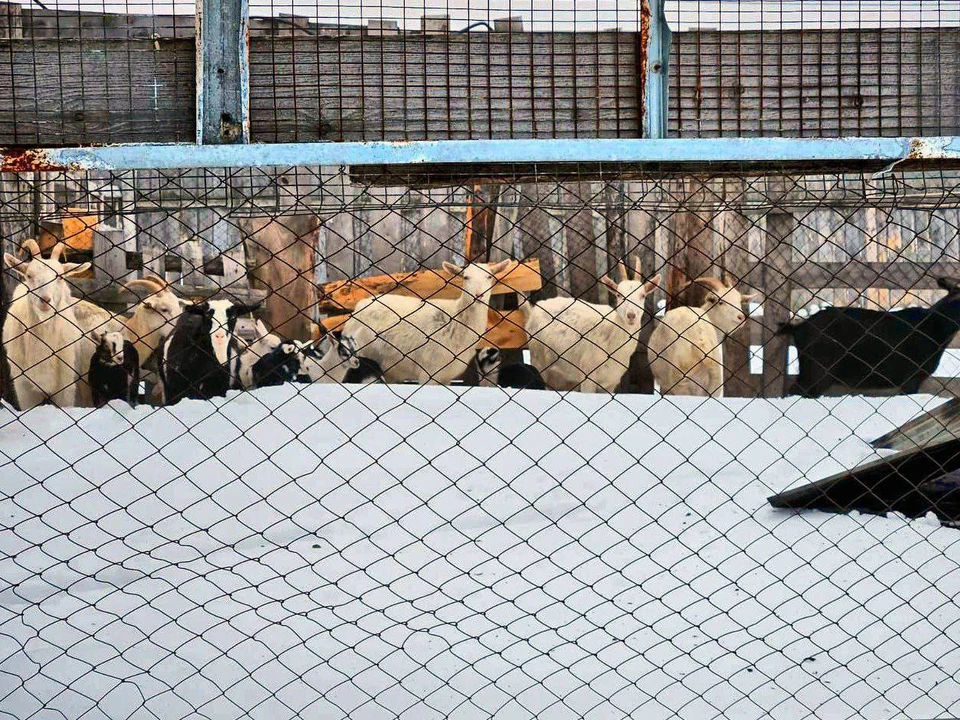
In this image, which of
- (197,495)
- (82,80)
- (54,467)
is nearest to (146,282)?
(54,467)

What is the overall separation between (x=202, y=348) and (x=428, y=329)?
6.05ft

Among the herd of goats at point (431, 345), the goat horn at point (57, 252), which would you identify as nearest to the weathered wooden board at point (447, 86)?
the herd of goats at point (431, 345)

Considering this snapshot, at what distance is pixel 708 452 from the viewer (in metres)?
6.58

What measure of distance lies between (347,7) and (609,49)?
776 mm

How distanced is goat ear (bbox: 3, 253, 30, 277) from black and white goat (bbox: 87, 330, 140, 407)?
2.36 feet

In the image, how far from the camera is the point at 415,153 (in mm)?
2127

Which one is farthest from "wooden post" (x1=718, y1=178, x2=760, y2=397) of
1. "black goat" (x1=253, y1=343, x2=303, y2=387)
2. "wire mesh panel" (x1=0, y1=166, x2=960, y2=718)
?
"black goat" (x1=253, y1=343, x2=303, y2=387)

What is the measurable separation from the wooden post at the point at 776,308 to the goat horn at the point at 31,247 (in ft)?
18.5

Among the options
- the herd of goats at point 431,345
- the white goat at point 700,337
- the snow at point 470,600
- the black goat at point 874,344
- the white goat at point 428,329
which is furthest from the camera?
the black goat at point 874,344

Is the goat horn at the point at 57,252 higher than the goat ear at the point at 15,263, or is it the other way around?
the goat horn at the point at 57,252

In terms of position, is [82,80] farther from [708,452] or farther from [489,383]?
[489,383]

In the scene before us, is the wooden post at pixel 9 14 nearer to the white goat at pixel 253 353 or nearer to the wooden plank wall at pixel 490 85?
the wooden plank wall at pixel 490 85

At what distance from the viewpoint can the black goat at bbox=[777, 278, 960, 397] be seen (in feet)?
25.6

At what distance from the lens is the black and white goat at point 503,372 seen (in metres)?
7.93
